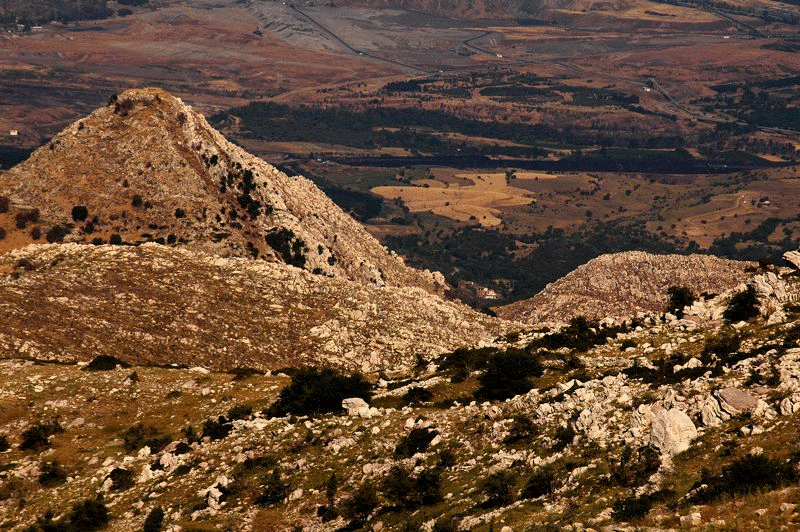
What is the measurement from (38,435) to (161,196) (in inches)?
3801

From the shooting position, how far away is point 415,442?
63844 millimetres

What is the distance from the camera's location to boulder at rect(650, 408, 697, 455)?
167ft

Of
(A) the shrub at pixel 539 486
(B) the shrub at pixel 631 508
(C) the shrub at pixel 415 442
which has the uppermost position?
(B) the shrub at pixel 631 508

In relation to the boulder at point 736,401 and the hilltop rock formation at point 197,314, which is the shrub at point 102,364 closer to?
the hilltop rock formation at point 197,314

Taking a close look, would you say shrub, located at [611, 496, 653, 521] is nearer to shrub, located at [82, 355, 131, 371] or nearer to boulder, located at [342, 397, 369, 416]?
boulder, located at [342, 397, 369, 416]

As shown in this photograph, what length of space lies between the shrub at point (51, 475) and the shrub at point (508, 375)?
99.2 feet

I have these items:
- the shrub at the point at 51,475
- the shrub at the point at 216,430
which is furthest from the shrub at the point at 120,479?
the shrub at the point at 216,430

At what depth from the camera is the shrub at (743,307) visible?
74.6 m

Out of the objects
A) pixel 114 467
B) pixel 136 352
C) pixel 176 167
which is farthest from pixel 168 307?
pixel 176 167

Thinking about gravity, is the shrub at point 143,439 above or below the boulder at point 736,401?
below

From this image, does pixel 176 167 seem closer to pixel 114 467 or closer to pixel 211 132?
pixel 211 132

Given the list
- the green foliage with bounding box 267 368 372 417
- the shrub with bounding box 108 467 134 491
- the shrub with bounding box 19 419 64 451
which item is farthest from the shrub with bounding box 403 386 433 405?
the shrub with bounding box 19 419 64 451

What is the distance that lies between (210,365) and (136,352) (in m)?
7.90

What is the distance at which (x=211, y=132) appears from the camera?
193 metres
